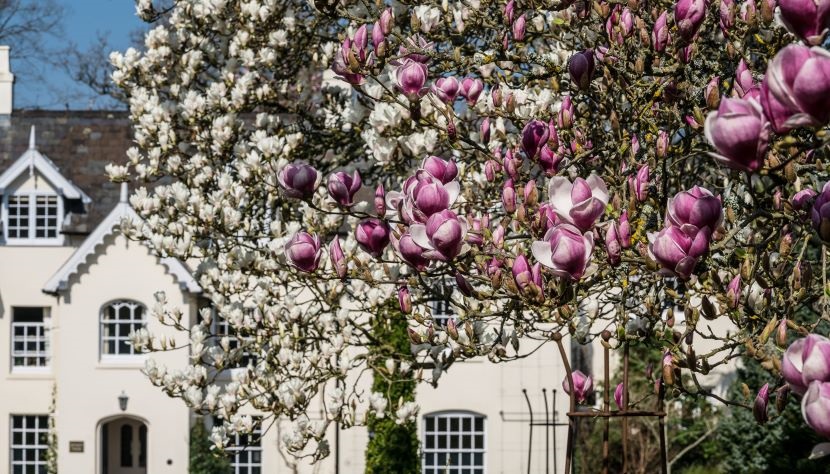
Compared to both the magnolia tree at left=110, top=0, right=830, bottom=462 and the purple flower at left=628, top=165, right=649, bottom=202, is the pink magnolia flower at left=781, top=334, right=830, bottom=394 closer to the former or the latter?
the magnolia tree at left=110, top=0, right=830, bottom=462

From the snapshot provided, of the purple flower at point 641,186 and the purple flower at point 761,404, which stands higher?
the purple flower at point 641,186

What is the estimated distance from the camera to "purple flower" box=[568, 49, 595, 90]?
12.9ft

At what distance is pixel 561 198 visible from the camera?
290 centimetres

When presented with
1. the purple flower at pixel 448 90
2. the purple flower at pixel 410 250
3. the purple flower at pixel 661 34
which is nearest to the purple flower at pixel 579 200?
the purple flower at pixel 410 250

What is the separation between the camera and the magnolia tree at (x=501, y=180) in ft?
9.29

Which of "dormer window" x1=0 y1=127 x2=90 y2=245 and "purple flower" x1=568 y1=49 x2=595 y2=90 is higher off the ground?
"dormer window" x1=0 y1=127 x2=90 y2=245

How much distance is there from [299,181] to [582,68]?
42.3 inches

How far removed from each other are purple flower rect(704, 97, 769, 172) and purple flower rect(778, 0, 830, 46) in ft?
0.87

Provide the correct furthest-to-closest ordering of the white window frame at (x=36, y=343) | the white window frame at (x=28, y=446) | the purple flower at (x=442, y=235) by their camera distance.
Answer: the white window frame at (x=36, y=343)
the white window frame at (x=28, y=446)
the purple flower at (x=442, y=235)

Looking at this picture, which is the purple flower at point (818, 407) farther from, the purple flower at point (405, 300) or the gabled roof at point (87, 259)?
the gabled roof at point (87, 259)

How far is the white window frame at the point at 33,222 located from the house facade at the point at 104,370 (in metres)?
0.02

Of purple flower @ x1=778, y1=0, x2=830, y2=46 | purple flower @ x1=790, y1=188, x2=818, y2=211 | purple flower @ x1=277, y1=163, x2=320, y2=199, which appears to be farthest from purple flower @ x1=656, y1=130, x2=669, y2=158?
purple flower @ x1=778, y1=0, x2=830, y2=46

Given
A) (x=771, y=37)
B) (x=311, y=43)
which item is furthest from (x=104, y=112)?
(x=771, y=37)

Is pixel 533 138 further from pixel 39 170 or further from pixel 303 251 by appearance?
pixel 39 170
